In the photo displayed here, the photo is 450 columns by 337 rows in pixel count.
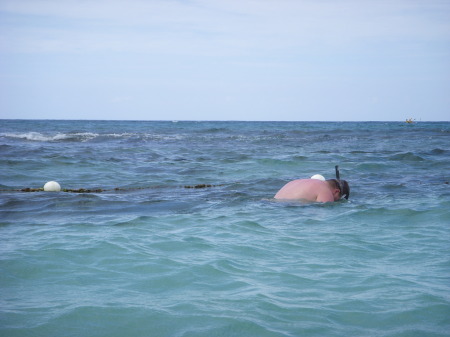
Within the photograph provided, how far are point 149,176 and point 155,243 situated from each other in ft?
28.5

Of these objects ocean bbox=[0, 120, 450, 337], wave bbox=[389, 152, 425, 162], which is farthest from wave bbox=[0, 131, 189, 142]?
ocean bbox=[0, 120, 450, 337]

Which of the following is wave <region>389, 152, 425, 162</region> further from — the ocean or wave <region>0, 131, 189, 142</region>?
wave <region>0, 131, 189, 142</region>

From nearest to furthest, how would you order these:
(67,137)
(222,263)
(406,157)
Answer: (222,263) → (406,157) → (67,137)

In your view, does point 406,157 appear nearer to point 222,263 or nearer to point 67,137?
point 222,263

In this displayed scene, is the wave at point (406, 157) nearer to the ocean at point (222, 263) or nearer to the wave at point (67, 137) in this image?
the ocean at point (222, 263)

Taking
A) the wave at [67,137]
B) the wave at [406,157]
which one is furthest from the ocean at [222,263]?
the wave at [67,137]

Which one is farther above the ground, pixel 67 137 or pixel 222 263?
pixel 67 137

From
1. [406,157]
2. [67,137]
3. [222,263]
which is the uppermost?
[67,137]

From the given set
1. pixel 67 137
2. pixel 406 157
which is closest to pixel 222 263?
pixel 406 157

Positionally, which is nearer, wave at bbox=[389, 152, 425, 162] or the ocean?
the ocean

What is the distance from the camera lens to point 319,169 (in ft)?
55.5

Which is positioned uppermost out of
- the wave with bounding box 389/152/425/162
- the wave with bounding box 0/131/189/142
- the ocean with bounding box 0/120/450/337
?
the wave with bounding box 0/131/189/142

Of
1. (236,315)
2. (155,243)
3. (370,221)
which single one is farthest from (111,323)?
(370,221)

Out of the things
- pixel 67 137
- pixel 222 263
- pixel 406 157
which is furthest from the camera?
pixel 67 137
